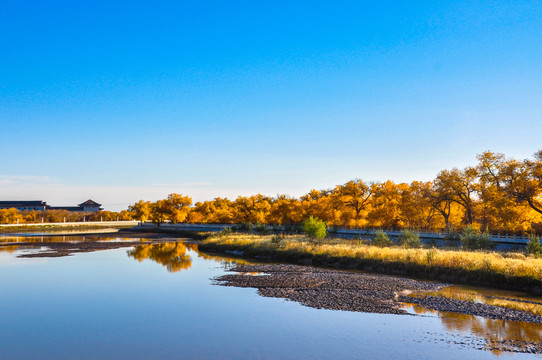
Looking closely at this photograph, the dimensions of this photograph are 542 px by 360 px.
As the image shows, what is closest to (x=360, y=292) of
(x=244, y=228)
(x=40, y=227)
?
(x=244, y=228)

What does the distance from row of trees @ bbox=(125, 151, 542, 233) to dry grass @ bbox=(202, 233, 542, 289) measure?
21.8m

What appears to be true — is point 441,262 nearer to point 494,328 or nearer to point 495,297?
point 495,297

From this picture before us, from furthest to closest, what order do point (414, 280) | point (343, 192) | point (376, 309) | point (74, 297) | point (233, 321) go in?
point (343, 192) → point (414, 280) → point (74, 297) → point (376, 309) → point (233, 321)

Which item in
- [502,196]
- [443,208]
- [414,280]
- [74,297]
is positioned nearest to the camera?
[74,297]

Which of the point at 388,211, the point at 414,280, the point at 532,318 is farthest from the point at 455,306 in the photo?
the point at 388,211

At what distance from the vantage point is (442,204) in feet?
269

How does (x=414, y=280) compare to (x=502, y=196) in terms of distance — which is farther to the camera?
(x=502, y=196)

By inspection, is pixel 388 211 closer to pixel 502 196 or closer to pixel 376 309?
pixel 502 196

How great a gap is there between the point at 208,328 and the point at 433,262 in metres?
25.6

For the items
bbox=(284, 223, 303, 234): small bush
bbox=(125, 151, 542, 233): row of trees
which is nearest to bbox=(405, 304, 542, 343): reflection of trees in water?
bbox=(125, 151, 542, 233): row of trees

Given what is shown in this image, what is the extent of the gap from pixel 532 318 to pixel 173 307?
20.8 m

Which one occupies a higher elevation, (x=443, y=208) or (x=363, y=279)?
(x=443, y=208)

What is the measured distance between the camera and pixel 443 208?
269 ft

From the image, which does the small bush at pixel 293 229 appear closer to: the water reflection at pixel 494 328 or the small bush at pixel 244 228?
the small bush at pixel 244 228
